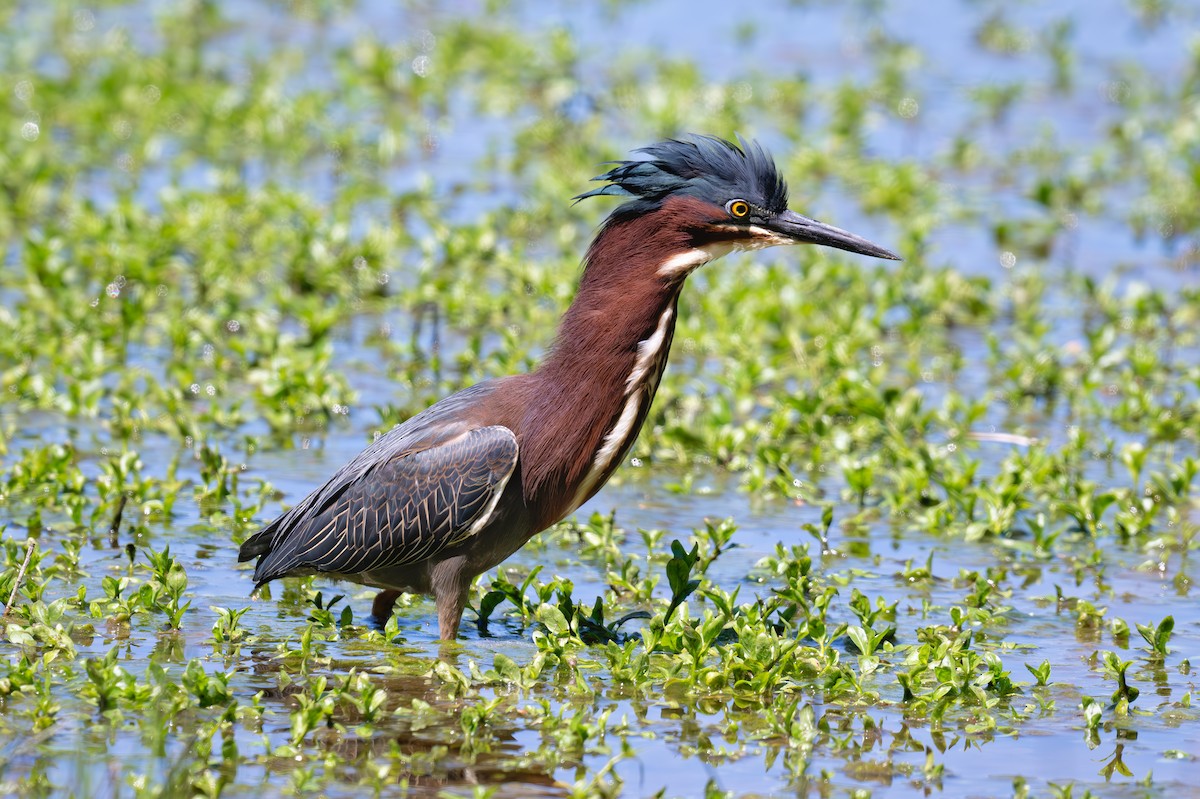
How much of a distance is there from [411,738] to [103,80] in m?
8.34

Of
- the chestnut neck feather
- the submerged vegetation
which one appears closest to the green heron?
the chestnut neck feather

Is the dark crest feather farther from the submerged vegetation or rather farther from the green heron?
the submerged vegetation

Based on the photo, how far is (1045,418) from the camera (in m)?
8.67

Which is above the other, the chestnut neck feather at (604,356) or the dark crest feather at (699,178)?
the dark crest feather at (699,178)

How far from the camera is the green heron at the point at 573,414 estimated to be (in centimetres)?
582

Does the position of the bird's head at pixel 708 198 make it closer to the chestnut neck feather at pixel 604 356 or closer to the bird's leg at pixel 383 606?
the chestnut neck feather at pixel 604 356

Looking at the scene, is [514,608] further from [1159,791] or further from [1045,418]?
[1045,418]

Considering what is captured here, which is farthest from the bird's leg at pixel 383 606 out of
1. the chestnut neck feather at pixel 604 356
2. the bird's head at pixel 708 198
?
the bird's head at pixel 708 198

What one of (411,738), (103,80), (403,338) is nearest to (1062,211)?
(403,338)

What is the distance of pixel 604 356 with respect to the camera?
586 centimetres

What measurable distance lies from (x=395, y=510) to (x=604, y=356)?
883mm

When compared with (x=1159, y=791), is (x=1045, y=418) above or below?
above

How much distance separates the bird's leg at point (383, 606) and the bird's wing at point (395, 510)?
0.98 feet

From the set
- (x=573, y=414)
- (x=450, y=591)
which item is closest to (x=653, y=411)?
(x=573, y=414)
